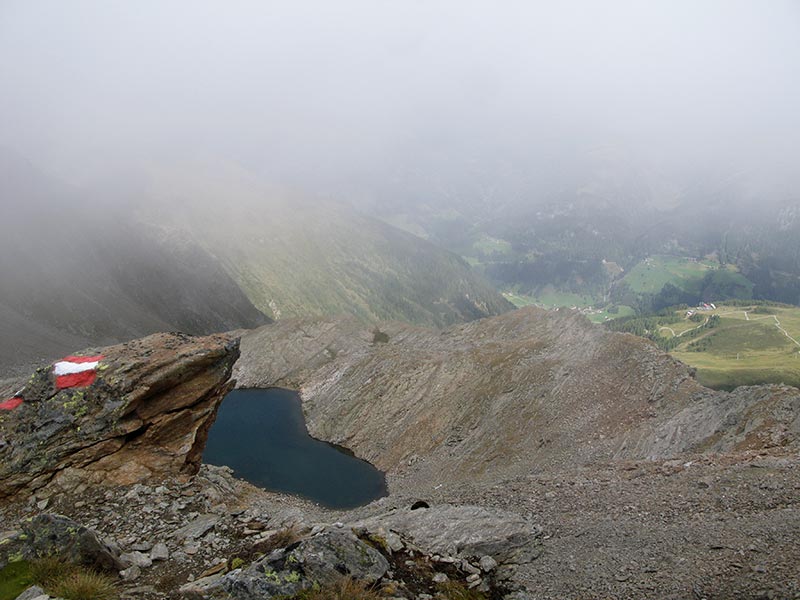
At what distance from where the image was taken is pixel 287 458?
73125mm

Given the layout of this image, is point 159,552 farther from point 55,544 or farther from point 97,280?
point 97,280

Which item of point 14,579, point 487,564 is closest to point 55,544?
point 14,579

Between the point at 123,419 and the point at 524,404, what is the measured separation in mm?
46969

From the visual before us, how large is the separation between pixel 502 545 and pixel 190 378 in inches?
955

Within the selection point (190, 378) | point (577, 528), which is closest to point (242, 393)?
point (190, 378)

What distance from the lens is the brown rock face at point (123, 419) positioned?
1105 inches

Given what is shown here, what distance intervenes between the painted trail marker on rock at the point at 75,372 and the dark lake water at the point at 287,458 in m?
34.0

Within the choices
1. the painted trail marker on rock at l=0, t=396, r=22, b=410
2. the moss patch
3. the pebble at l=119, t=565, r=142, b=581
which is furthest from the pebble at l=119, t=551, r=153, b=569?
the painted trail marker on rock at l=0, t=396, r=22, b=410

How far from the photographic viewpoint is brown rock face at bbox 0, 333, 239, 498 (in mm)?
28078

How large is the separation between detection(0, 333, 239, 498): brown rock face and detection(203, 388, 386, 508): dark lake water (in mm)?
28143

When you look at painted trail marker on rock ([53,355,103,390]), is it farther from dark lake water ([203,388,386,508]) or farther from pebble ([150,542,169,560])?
dark lake water ([203,388,386,508])

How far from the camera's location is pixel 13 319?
115 meters

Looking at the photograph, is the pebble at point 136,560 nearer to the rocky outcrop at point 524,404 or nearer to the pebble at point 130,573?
the pebble at point 130,573

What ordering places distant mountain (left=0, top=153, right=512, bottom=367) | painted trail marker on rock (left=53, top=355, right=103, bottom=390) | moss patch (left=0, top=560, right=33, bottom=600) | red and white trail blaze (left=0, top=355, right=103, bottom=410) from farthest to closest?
distant mountain (left=0, top=153, right=512, bottom=367), painted trail marker on rock (left=53, top=355, right=103, bottom=390), red and white trail blaze (left=0, top=355, right=103, bottom=410), moss patch (left=0, top=560, right=33, bottom=600)
